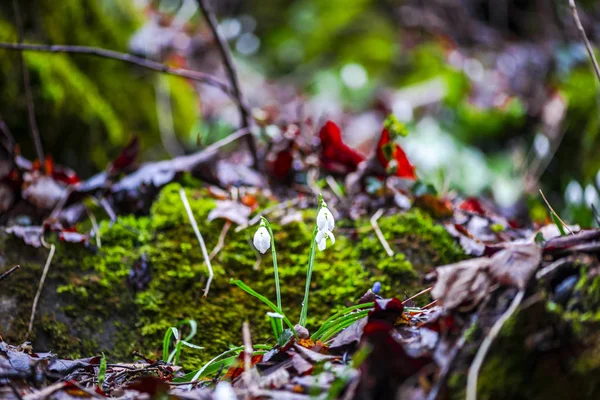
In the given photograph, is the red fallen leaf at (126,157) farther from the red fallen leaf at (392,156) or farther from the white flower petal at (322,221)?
the white flower petal at (322,221)

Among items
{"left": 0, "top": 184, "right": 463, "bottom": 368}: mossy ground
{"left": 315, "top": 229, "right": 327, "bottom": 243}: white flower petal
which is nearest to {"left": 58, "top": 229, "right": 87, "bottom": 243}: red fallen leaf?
{"left": 0, "top": 184, "right": 463, "bottom": 368}: mossy ground

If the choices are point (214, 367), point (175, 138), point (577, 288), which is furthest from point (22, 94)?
point (577, 288)

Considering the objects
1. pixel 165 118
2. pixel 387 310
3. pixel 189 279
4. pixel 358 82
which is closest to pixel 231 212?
pixel 189 279

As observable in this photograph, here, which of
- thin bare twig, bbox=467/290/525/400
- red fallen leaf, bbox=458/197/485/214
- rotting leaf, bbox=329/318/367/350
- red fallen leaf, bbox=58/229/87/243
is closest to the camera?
thin bare twig, bbox=467/290/525/400

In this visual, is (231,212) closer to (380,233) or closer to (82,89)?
(380,233)

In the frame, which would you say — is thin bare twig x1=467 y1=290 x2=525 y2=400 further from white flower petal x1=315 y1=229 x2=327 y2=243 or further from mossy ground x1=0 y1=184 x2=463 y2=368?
mossy ground x1=0 y1=184 x2=463 y2=368
